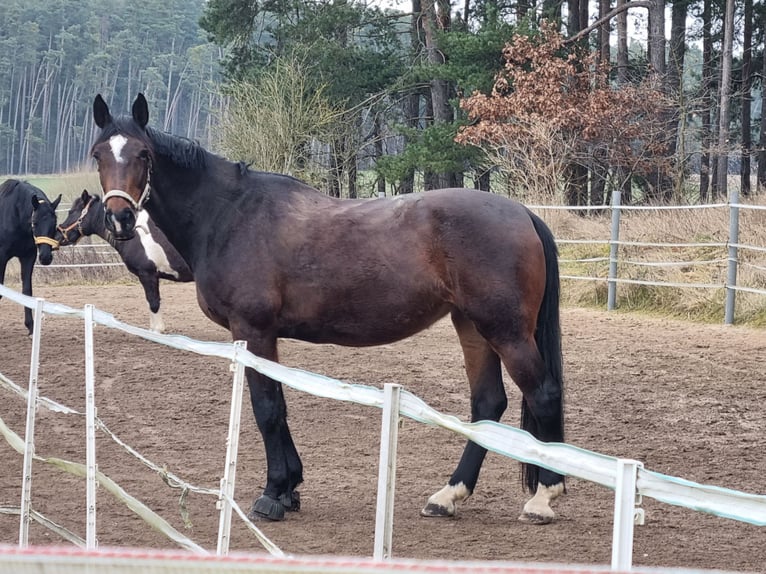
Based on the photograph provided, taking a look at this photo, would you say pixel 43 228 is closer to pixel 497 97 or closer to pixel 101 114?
pixel 101 114

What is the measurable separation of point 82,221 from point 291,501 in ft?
27.9

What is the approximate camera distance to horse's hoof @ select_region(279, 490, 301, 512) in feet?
16.0

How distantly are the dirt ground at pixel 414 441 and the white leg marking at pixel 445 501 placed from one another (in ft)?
0.30

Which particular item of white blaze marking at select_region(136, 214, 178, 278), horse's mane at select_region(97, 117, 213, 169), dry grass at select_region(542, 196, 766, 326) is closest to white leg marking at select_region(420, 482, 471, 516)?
horse's mane at select_region(97, 117, 213, 169)

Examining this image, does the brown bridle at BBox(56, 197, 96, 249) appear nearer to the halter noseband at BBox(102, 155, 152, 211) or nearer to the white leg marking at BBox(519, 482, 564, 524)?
the halter noseband at BBox(102, 155, 152, 211)

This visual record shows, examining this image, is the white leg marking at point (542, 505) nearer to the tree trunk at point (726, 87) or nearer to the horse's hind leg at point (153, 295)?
the horse's hind leg at point (153, 295)

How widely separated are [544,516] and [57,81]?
67.3 meters

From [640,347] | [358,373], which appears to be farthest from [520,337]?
[640,347]

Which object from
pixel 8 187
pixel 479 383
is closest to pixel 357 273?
pixel 479 383

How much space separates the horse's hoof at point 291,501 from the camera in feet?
16.0

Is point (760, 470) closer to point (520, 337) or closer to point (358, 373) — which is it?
point (520, 337)

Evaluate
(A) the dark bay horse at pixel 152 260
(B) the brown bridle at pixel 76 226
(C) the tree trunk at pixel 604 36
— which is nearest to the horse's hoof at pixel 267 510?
(A) the dark bay horse at pixel 152 260

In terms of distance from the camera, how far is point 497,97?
72.7 feet

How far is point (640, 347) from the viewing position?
401 inches
